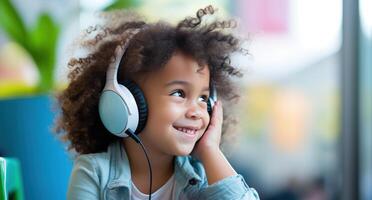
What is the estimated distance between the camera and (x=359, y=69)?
1.96 m

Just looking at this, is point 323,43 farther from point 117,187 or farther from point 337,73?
point 117,187

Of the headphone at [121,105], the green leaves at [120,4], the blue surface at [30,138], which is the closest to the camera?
the headphone at [121,105]

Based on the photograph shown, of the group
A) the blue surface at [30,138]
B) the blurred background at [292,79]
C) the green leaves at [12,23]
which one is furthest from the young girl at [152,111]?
the green leaves at [12,23]

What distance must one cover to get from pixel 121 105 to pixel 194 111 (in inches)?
3.4

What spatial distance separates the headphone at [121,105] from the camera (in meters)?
0.62

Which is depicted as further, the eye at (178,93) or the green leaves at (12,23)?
the green leaves at (12,23)

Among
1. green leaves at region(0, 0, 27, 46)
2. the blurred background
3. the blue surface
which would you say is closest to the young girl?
the blue surface

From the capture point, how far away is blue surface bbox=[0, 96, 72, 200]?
1.16m

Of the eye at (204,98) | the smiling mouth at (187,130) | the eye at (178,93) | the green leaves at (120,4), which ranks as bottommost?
the smiling mouth at (187,130)

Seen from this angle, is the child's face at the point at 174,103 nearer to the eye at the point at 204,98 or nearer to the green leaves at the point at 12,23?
the eye at the point at 204,98

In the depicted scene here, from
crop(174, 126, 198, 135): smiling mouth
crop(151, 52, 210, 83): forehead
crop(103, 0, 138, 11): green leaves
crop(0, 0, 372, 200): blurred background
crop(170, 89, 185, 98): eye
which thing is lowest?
crop(0, 0, 372, 200): blurred background

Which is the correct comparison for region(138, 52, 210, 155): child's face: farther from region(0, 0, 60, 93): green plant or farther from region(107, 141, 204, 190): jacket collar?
region(0, 0, 60, 93): green plant

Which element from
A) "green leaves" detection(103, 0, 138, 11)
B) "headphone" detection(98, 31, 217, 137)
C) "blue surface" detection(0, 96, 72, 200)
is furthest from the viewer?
"green leaves" detection(103, 0, 138, 11)

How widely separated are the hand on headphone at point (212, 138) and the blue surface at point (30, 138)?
0.54 meters
